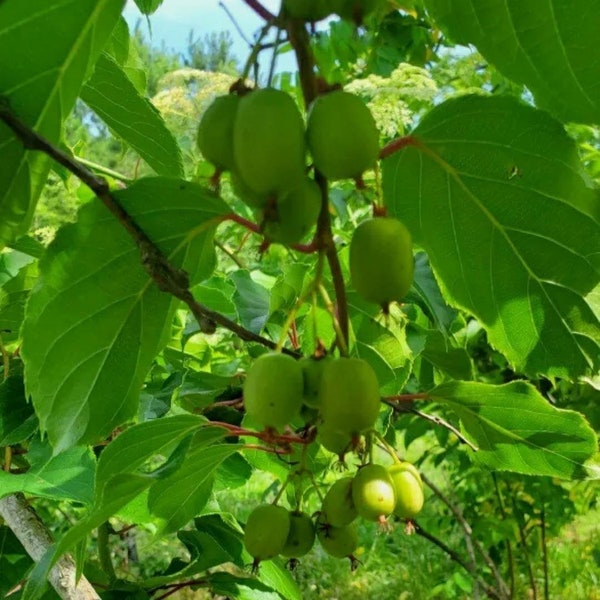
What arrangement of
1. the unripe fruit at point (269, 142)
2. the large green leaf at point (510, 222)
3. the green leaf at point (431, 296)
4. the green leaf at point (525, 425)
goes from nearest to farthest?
the unripe fruit at point (269, 142), the large green leaf at point (510, 222), the green leaf at point (525, 425), the green leaf at point (431, 296)

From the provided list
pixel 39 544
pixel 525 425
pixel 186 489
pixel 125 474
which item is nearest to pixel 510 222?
pixel 525 425

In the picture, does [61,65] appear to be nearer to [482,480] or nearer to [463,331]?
[463,331]

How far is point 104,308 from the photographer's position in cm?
73

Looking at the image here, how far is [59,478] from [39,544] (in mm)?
125

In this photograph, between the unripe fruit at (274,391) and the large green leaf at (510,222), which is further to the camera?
the large green leaf at (510,222)

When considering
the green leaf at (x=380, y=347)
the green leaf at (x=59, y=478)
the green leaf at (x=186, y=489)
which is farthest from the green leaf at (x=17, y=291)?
the green leaf at (x=380, y=347)

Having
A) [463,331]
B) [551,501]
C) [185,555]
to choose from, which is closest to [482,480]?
[551,501]

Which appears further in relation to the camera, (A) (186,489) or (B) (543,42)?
(A) (186,489)

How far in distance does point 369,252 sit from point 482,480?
2777 millimetres

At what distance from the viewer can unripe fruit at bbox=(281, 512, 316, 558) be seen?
0.85 metres

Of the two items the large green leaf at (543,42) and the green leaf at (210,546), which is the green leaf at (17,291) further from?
the large green leaf at (543,42)

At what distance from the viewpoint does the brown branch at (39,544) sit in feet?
3.20

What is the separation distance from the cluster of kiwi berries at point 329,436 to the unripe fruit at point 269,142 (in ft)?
0.48

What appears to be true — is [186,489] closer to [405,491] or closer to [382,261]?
[405,491]
